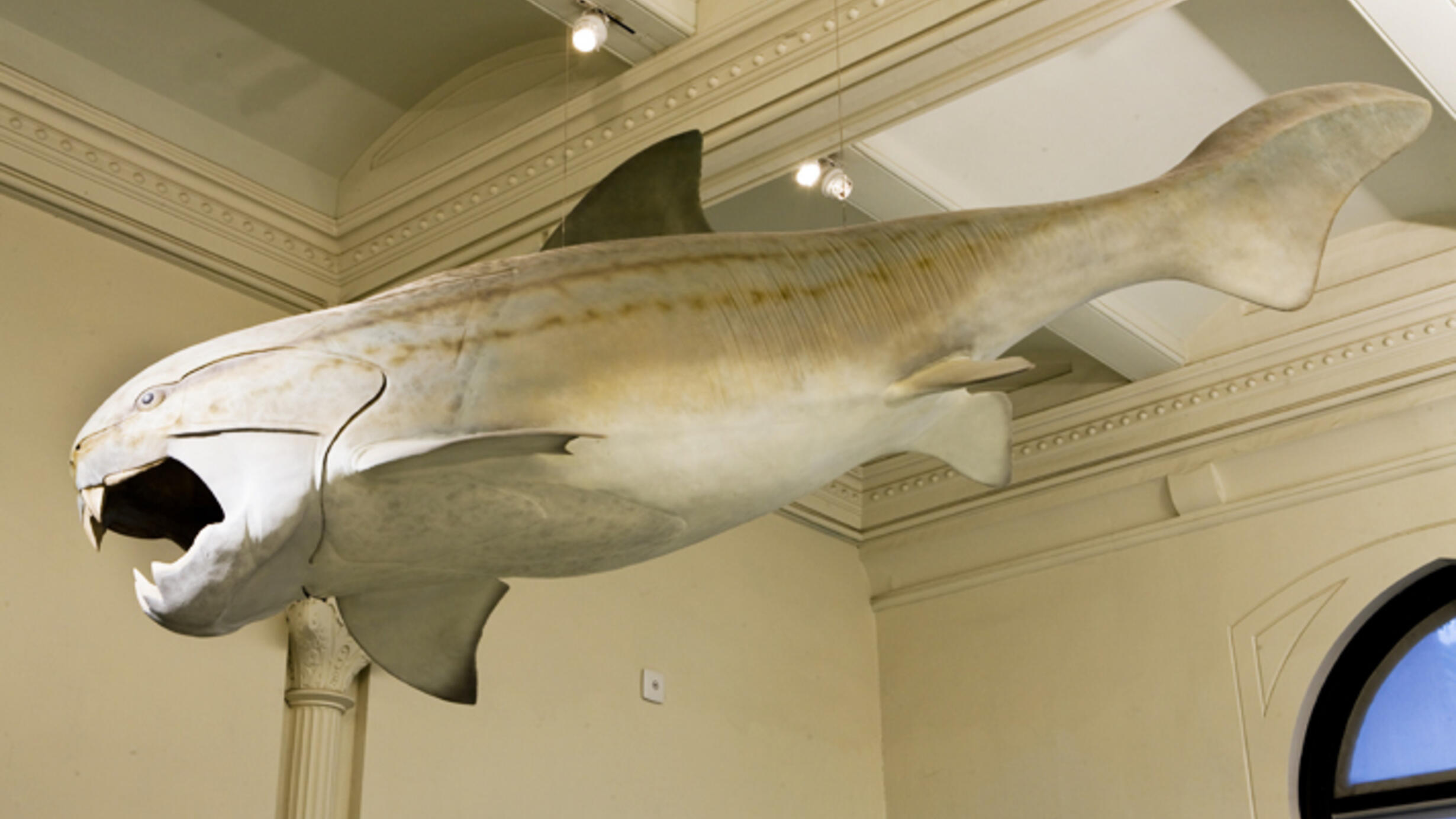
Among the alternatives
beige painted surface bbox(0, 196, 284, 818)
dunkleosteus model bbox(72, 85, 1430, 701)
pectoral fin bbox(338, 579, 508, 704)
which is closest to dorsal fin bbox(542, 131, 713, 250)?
dunkleosteus model bbox(72, 85, 1430, 701)

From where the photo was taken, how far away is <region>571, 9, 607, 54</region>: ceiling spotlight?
11.5ft

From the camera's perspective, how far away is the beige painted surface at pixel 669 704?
4.35 metres

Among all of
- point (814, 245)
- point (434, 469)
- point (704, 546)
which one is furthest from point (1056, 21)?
point (704, 546)

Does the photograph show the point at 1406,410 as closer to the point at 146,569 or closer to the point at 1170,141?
the point at 1170,141

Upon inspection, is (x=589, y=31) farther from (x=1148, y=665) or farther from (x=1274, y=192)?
(x=1148, y=665)

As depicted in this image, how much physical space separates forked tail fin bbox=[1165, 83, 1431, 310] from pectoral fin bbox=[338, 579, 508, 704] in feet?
2.96

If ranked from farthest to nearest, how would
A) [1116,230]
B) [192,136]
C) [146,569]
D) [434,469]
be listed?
[192,136], [146,569], [1116,230], [434,469]

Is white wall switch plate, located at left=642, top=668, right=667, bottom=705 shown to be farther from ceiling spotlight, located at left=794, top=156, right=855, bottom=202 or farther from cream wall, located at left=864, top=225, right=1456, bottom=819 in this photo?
ceiling spotlight, located at left=794, top=156, right=855, bottom=202

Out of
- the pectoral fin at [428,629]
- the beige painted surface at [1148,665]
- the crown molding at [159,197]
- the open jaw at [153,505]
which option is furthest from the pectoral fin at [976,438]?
the beige painted surface at [1148,665]

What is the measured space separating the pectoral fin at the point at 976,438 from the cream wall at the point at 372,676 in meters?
2.63

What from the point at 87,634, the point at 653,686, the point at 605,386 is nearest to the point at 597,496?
the point at 605,386

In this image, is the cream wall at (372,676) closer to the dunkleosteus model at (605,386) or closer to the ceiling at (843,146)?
the ceiling at (843,146)

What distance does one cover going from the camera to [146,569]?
3.75 m

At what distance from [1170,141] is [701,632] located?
240cm
